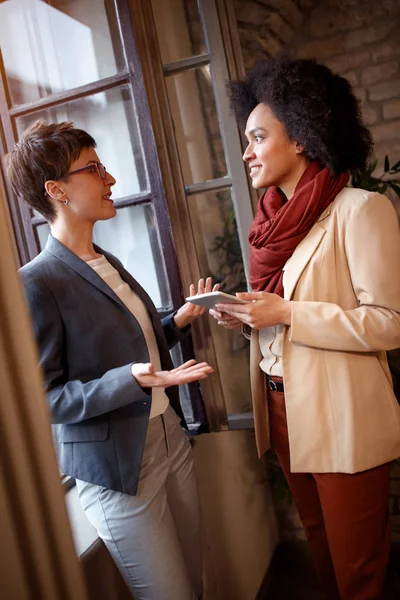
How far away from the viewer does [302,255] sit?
1521mm

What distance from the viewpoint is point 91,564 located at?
61.0 inches

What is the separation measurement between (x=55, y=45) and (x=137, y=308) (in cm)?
111

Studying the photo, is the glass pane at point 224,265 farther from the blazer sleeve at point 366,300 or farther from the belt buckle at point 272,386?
the blazer sleeve at point 366,300

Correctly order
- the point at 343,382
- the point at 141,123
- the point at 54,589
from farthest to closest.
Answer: the point at 141,123
the point at 343,382
the point at 54,589

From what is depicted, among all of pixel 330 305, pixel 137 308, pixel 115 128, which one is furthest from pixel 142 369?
pixel 115 128

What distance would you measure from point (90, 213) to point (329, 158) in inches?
28.1

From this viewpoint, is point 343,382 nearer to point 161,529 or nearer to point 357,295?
point 357,295

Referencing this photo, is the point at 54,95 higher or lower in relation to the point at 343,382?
higher

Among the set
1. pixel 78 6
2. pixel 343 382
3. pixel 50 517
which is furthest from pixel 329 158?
pixel 50 517

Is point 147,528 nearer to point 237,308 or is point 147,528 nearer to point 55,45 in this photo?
point 237,308

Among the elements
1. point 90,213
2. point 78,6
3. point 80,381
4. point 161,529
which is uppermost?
point 78,6

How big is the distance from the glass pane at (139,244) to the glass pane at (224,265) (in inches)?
6.1

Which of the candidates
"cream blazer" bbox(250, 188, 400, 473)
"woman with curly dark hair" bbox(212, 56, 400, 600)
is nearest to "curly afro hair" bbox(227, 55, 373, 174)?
"woman with curly dark hair" bbox(212, 56, 400, 600)

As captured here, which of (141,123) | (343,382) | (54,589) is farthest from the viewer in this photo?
(141,123)
